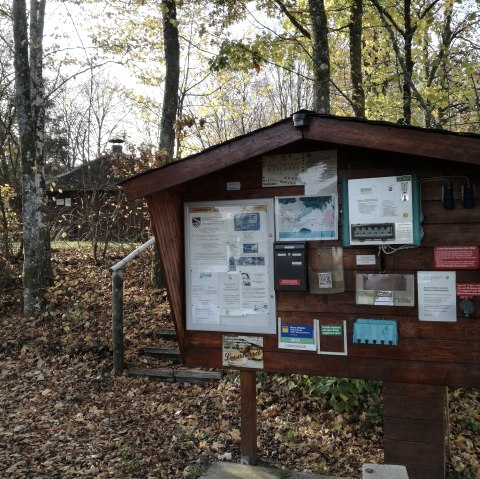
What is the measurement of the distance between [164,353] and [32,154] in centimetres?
451

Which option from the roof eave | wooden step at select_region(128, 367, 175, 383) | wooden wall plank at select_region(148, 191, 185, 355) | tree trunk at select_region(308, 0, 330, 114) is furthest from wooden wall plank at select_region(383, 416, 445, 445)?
tree trunk at select_region(308, 0, 330, 114)

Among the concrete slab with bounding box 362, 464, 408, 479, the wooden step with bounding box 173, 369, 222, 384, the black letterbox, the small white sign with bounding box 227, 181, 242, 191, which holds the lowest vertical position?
the wooden step with bounding box 173, 369, 222, 384

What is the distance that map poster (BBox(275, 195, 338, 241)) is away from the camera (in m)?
3.42

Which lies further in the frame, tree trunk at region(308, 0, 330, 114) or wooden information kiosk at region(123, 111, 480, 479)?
tree trunk at region(308, 0, 330, 114)

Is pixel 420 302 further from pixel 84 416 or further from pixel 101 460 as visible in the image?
pixel 84 416

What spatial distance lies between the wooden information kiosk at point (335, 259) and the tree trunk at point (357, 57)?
15.5ft

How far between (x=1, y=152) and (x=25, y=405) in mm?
6703

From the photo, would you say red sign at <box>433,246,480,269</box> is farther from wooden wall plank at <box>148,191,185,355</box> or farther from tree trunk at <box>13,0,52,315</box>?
tree trunk at <box>13,0,52,315</box>

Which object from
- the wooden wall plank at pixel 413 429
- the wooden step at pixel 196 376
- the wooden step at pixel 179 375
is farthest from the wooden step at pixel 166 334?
the wooden wall plank at pixel 413 429

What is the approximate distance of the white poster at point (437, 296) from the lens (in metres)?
3.14

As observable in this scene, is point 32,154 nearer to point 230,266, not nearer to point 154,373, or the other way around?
point 154,373

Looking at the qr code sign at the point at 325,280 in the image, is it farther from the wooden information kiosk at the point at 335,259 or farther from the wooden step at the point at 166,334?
the wooden step at the point at 166,334

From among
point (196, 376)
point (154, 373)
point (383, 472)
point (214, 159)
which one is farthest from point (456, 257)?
point (154, 373)

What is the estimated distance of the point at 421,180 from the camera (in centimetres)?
321
